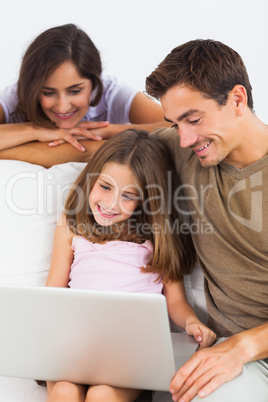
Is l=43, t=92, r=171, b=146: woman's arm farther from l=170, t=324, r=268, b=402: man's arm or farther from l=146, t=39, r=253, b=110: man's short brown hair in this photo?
l=170, t=324, r=268, b=402: man's arm

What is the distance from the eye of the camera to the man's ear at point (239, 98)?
148 cm

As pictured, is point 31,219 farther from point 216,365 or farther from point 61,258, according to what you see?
point 216,365

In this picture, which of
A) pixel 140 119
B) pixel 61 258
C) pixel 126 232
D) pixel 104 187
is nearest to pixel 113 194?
pixel 104 187

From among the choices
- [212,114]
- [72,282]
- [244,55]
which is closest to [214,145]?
[212,114]

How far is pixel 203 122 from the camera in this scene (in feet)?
4.83

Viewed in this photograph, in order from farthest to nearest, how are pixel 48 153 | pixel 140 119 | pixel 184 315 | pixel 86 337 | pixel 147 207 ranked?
pixel 140 119
pixel 48 153
pixel 147 207
pixel 184 315
pixel 86 337

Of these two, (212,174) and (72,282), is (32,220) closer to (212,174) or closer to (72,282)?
(72,282)

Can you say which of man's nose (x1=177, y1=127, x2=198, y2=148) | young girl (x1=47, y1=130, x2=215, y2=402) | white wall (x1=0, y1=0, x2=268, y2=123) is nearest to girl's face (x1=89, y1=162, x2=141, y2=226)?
young girl (x1=47, y1=130, x2=215, y2=402)

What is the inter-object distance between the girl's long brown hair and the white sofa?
0.08m

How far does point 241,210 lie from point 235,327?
33 cm

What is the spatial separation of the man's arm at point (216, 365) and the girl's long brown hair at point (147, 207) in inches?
14.3

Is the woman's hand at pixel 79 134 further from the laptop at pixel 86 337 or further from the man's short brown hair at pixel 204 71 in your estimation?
the laptop at pixel 86 337

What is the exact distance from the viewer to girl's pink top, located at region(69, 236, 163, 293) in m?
1.62

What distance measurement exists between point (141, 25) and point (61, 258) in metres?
1.36
